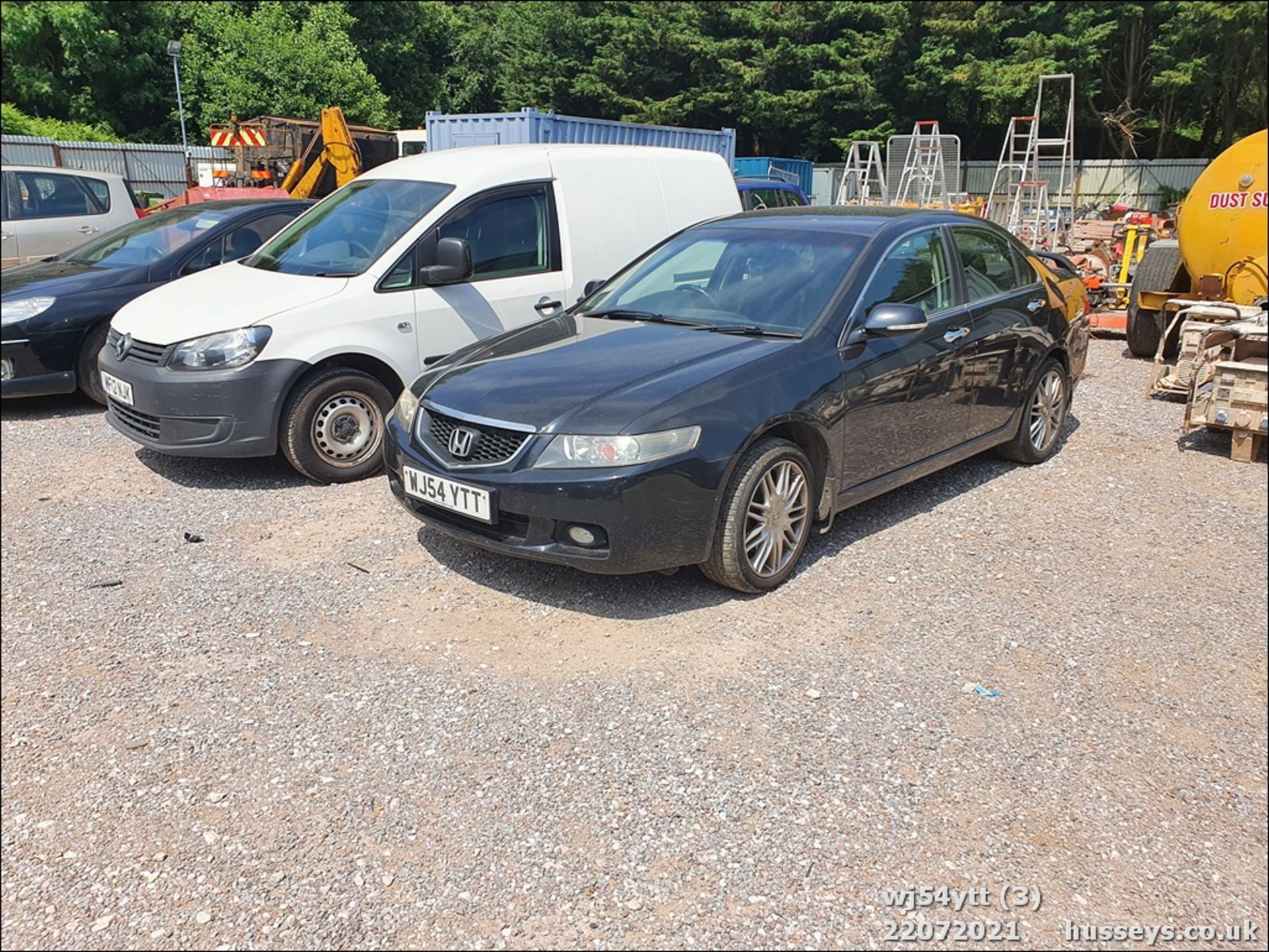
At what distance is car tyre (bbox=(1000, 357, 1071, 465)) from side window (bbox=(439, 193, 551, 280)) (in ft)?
10.4

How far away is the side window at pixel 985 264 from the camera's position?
18.7 ft

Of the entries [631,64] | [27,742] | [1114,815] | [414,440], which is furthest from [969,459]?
[631,64]

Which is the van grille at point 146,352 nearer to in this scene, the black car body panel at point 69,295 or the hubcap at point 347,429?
the black car body panel at point 69,295

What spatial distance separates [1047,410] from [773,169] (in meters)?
20.9

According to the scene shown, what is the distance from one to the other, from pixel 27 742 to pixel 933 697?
9.16 ft

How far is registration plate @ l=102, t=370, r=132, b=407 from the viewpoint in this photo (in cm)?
548

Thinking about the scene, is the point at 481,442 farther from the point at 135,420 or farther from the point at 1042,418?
the point at 1042,418

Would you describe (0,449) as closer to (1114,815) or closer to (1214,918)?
(1214,918)

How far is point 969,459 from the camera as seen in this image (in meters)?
6.52

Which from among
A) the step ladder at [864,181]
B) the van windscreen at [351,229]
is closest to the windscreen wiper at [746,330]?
the van windscreen at [351,229]

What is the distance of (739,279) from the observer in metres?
5.26

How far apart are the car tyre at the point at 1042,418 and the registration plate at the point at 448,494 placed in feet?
11.5

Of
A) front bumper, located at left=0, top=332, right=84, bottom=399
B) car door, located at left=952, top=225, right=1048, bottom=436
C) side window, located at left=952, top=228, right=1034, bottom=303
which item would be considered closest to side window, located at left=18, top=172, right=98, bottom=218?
front bumper, located at left=0, top=332, right=84, bottom=399

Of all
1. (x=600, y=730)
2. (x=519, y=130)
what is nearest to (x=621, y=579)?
(x=600, y=730)
